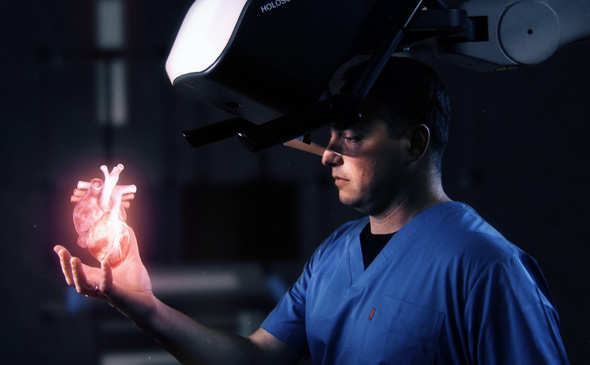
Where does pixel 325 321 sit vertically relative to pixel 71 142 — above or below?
below

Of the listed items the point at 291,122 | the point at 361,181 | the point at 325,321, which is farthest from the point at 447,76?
the point at 291,122

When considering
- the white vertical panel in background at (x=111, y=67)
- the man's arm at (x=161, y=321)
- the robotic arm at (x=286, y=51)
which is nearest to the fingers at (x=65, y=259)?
the man's arm at (x=161, y=321)

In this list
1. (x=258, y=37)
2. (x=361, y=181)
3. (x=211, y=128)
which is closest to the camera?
(x=258, y=37)

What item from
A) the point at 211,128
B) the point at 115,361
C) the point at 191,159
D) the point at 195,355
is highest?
the point at 211,128

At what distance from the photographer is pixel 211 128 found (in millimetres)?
549

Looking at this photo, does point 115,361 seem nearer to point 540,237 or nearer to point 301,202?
point 301,202

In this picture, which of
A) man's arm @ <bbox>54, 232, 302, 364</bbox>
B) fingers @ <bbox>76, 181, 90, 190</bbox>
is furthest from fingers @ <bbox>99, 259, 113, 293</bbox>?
fingers @ <bbox>76, 181, 90, 190</bbox>

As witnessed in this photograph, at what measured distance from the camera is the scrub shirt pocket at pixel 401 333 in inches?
22.5

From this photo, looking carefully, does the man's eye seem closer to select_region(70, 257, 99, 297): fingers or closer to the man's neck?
the man's neck

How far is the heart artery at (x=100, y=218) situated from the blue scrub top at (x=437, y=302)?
0.31 metres

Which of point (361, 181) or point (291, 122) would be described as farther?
point (361, 181)

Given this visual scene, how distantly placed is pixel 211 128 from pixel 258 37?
0.55ft

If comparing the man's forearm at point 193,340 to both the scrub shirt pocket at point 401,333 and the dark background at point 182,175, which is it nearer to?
the scrub shirt pocket at point 401,333

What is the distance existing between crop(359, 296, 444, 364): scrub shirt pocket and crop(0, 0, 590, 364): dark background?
486 mm
